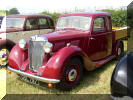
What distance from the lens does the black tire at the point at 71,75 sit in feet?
10.5

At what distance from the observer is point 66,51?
10.4 ft

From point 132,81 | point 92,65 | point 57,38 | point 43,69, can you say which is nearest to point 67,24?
point 57,38

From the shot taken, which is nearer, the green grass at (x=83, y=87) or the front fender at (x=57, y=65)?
the front fender at (x=57, y=65)

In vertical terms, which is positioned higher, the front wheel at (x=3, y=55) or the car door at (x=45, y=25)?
the car door at (x=45, y=25)

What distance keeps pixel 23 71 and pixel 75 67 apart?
1.16m

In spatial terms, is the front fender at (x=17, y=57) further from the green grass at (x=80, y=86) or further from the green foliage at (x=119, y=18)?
the green foliage at (x=119, y=18)

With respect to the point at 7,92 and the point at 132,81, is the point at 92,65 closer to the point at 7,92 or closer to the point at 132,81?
the point at 132,81

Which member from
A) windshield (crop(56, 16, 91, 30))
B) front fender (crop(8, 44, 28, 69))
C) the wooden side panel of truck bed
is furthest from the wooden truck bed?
front fender (crop(8, 44, 28, 69))

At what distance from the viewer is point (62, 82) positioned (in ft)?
10.4

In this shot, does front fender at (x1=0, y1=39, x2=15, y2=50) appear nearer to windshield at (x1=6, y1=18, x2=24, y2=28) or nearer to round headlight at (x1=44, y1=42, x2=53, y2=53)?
windshield at (x1=6, y1=18, x2=24, y2=28)

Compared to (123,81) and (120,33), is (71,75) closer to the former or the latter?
(123,81)

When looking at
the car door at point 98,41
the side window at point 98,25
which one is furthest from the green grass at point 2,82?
the side window at point 98,25

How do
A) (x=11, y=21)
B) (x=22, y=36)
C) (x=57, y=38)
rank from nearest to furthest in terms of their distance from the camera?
(x=57, y=38) → (x=22, y=36) → (x=11, y=21)

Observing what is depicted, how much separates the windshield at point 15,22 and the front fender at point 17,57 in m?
2.62
